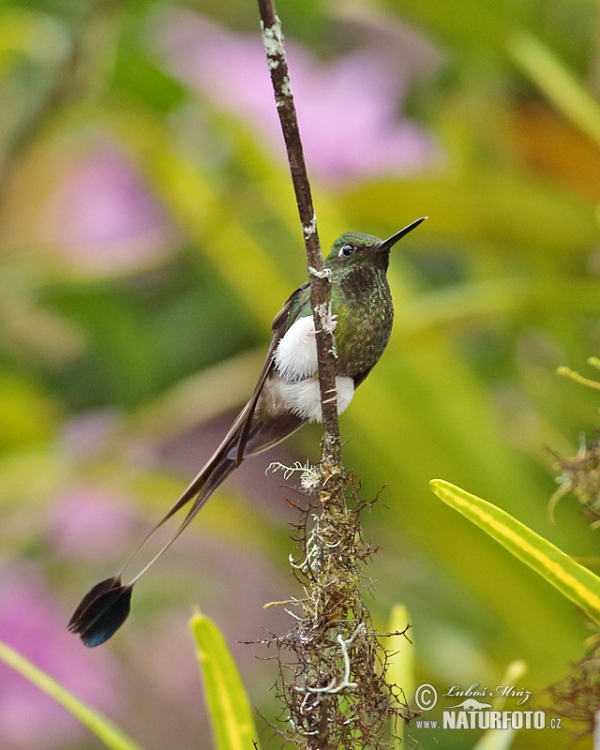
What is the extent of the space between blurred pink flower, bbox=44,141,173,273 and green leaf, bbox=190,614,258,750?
39.8 inches

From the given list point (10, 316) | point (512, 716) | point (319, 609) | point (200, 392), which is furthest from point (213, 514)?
point (319, 609)

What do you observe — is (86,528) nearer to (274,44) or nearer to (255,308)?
(255,308)

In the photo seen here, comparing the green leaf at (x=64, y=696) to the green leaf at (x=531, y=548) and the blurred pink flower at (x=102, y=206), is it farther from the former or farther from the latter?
the blurred pink flower at (x=102, y=206)

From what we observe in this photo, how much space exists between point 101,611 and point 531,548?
191 mm

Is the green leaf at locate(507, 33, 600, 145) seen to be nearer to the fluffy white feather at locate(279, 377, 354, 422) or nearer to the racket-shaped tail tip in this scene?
the fluffy white feather at locate(279, 377, 354, 422)

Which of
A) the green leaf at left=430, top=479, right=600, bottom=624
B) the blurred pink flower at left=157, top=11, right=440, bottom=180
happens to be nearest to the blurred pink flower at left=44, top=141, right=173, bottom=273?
the blurred pink flower at left=157, top=11, right=440, bottom=180

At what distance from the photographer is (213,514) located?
1190mm

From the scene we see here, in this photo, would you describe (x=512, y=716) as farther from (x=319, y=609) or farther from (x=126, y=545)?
(x=126, y=545)

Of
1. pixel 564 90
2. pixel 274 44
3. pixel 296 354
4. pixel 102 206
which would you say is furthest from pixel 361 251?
pixel 102 206

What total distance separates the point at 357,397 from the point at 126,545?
0.51 m

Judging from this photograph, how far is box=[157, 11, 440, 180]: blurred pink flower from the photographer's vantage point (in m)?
1.44

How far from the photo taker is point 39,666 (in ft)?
4.18

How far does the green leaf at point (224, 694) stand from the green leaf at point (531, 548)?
0.17 metres

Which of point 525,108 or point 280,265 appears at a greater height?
point 525,108
